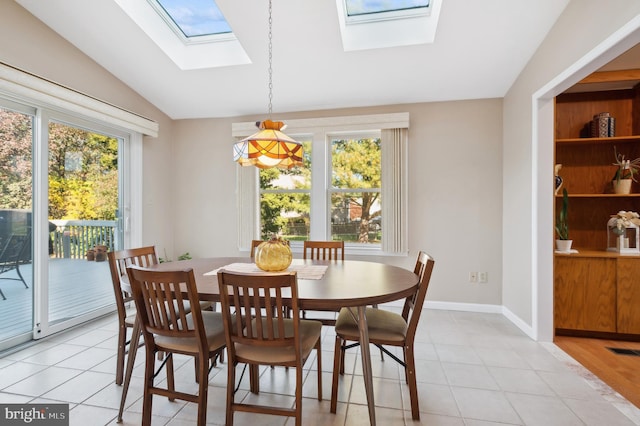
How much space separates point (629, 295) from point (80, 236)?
5.16m

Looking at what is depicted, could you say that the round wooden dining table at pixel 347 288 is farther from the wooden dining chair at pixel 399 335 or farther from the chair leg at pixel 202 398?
the chair leg at pixel 202 398

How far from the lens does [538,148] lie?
2.72 m

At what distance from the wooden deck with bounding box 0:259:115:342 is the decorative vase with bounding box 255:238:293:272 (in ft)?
7.39

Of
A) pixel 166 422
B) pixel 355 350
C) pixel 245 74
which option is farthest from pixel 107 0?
pixel 355 350

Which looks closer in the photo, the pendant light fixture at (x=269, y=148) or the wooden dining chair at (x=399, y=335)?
the wooden dining chair at (x=399, y=335)

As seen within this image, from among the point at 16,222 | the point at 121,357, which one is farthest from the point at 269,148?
→ the point at 16,222

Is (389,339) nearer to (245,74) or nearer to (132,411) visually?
(132,411)

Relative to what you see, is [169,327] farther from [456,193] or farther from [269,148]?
[456,193]

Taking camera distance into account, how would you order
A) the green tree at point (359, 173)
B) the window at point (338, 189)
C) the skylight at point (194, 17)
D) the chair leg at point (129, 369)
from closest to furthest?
the chair leg at point (129, 369) → the skylight at point (194, 17) → the window at point (338, 189) → the green tree at point (359, 173)

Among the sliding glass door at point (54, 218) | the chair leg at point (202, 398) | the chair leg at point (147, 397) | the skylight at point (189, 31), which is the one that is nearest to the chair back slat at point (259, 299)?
the chair leg at point (202, 398)

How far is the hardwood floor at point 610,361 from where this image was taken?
205cm

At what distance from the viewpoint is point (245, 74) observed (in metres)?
3.28

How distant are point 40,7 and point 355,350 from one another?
3798 mm

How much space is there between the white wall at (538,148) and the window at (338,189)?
1099 millimetres
